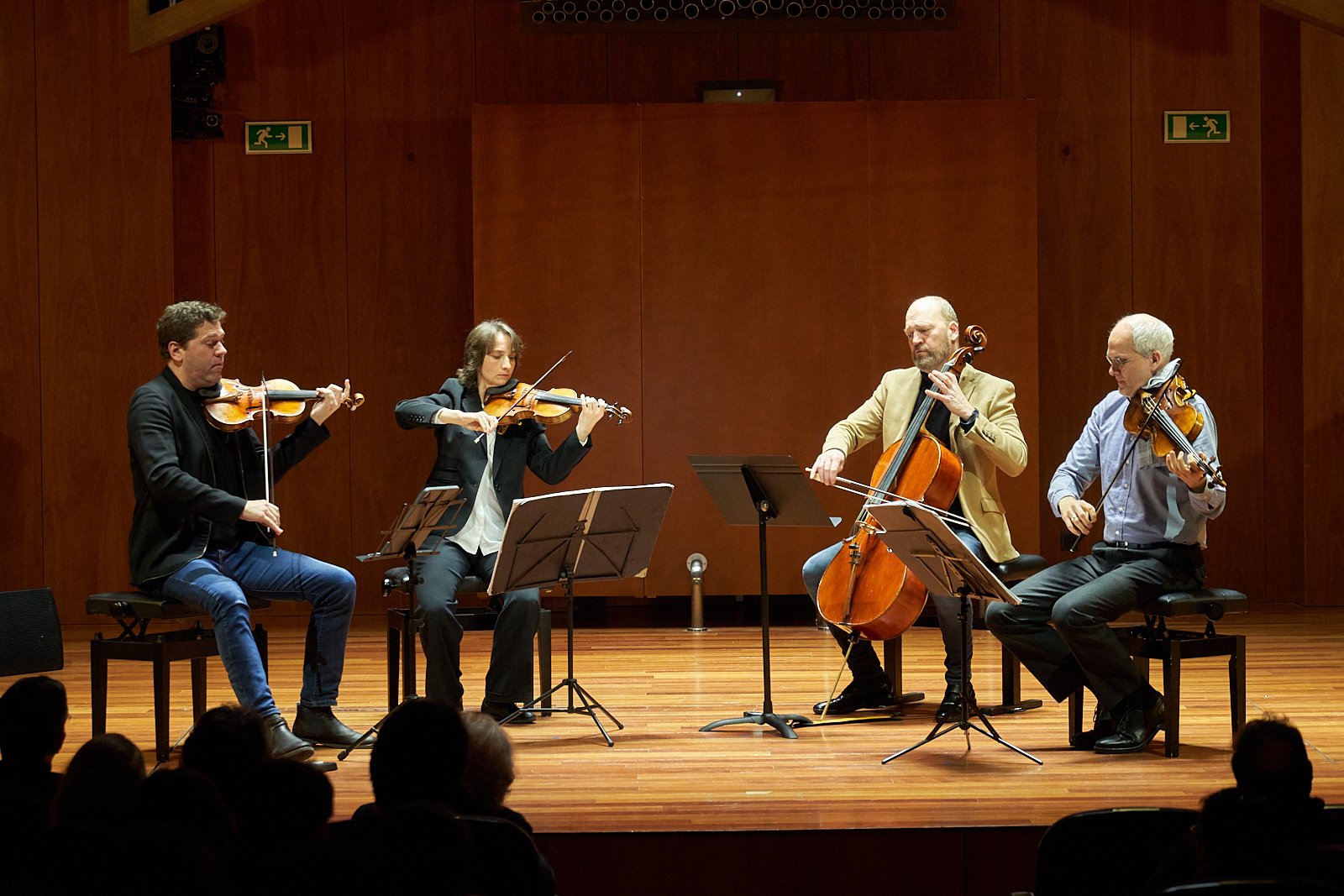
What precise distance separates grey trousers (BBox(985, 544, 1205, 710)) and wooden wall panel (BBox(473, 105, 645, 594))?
8.91 feet

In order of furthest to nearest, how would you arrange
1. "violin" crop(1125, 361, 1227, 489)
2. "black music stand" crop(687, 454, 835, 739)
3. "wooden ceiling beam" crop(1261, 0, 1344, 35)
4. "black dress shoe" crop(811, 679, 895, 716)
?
"wooden ceiling beam" crop(1261, 0, 1344, 35) → "black dress shoe" crop(811, 679, 895, 716) → "black music stand" crop(687, 454, 835, 739) → "violin" crop(1125, 361, 1227, 489)

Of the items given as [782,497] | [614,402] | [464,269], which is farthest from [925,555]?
[464,269]

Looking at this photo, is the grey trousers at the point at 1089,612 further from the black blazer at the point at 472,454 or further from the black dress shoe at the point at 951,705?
the black blazer at the point at 472,454

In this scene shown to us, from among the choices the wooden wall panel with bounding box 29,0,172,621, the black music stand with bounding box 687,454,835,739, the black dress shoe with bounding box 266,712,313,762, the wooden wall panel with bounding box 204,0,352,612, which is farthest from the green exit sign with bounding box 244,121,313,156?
the black dress shoe with bounding box 266,712,313,762

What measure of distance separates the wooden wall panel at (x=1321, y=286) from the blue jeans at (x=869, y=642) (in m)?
3.13

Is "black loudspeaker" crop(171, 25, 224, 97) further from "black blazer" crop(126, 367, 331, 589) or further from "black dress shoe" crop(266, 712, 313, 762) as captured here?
"black dress shoe" crop(266, 712, 313, 762)

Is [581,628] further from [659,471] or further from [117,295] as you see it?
[117,295]

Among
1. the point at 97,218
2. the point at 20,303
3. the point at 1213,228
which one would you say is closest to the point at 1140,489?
the point at 1213,228

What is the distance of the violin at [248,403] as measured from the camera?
432 centimetres

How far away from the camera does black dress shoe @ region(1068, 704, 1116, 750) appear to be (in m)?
4.09

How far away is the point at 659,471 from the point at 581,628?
31.8 inches

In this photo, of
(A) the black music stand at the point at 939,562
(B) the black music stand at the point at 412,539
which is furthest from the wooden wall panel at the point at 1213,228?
(B) the black music stand at the point at 412,539

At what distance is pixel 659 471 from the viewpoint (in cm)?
Answer: 671

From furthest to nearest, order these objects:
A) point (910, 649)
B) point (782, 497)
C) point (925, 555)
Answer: point (910, 649)
point (782, 497)
point (925, 555)
